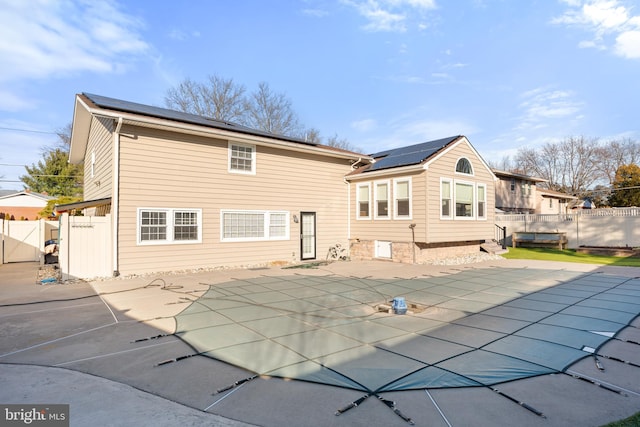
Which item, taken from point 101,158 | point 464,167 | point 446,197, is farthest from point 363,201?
point 101,158

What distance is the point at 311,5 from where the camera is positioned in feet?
45.0

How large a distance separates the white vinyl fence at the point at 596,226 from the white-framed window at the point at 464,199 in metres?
8.26

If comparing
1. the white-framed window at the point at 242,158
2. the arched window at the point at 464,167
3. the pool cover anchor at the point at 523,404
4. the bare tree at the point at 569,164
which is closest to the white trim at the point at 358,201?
the arched window at the point at 464,167

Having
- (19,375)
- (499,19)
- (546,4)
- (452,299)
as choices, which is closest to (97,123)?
(19,375)

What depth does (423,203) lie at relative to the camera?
1191cm

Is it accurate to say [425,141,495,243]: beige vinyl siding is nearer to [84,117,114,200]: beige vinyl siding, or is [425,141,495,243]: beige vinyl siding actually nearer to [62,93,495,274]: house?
[62,93,495,274]: house

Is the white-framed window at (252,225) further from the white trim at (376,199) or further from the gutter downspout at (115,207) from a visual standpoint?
the white trim at (376,199)

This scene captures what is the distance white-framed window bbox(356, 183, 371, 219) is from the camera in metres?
13.9

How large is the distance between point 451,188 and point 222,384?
38.5 ft

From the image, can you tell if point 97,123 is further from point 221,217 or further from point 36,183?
point 36,183

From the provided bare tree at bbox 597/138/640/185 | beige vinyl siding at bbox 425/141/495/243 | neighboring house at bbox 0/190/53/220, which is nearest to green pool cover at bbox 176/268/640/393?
beige vinyl siding at bbox 425/141/495/243

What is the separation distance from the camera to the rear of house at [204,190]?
9320 millimetres

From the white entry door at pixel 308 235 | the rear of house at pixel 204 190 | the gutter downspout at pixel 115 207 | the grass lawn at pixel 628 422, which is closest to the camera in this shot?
the grass lawn at pixel 628 422

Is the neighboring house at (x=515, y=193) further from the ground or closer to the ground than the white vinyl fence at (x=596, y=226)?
further from the ground
